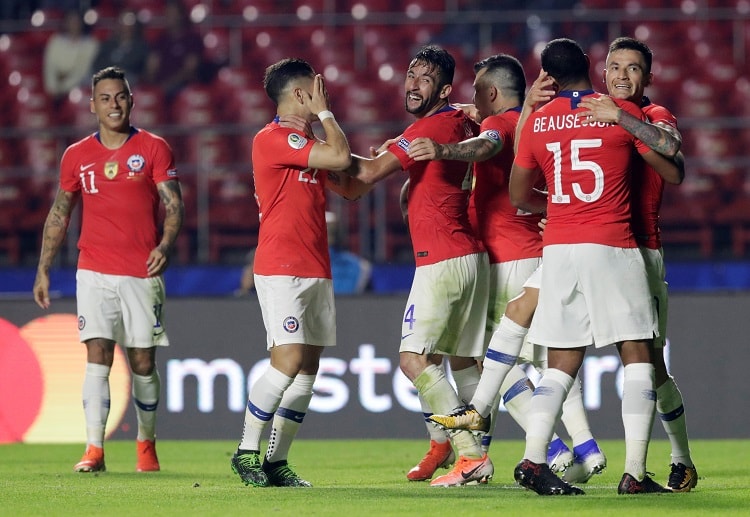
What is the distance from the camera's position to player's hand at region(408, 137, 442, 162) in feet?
23.0

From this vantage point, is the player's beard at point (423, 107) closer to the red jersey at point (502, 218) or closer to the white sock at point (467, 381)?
the red jersey at point (502, 218)

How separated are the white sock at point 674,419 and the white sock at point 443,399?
39.4 inches

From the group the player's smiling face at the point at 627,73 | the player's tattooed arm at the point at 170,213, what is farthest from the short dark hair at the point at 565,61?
the player's tattooed arm at the point at 170,213

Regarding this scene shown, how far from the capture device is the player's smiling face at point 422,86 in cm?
748

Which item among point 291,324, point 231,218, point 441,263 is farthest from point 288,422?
point 231,218

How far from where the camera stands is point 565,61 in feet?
22.2

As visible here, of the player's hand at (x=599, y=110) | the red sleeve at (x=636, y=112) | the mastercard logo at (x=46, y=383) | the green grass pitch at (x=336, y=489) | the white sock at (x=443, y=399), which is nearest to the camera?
the green grass pitch at (x=336, y=489)

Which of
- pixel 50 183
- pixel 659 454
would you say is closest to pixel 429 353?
pixel 659 454

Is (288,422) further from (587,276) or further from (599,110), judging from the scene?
(599,110)

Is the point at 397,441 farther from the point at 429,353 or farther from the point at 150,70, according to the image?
the point at 150,70

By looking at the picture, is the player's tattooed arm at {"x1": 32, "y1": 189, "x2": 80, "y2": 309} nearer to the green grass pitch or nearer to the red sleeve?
the green grass pitch

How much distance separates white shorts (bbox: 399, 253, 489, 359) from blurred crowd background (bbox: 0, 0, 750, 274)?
5616 millimetres

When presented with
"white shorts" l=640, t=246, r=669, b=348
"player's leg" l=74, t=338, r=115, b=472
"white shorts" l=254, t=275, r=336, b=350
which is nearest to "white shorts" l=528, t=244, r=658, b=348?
"white shorts" l=640, t=246, r=669, b=348

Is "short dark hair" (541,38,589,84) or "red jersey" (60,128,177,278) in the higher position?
"short dark hair" (541,38,589,84)
